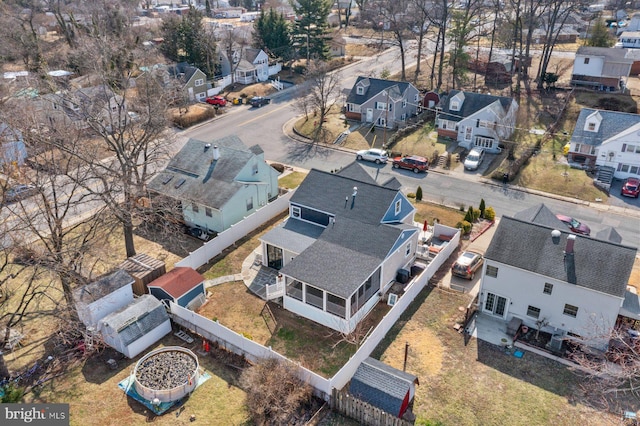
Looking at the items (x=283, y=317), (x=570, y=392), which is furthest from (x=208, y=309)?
(x=570, y=392)

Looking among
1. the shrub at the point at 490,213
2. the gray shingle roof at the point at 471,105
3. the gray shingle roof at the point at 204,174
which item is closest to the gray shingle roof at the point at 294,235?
the gray shingle roof at the point at 204,174

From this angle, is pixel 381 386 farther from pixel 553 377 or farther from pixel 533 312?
pixel 533 312

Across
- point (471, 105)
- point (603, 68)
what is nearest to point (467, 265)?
point (471, 105)

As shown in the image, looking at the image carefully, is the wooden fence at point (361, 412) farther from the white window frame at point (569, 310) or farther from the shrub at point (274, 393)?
the white window frame at point (569, 310)

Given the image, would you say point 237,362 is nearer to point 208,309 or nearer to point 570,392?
point 208,309

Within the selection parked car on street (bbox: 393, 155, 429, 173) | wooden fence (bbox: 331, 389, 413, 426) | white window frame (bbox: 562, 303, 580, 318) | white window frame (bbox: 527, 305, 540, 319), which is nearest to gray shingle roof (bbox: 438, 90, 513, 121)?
parked car on street (bbox: 393, 155, 429, 173)
